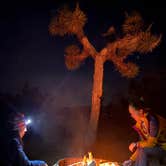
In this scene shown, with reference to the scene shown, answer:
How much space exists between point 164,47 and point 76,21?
9.86 feet

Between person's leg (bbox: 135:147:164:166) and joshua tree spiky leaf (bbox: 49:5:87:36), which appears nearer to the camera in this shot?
person's leg (bbox: 135:147:164:166)

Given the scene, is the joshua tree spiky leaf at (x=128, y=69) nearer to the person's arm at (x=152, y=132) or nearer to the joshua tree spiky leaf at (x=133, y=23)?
the joshua tree spiky leaf at (x=133, y=23)

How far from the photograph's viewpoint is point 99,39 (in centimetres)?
845

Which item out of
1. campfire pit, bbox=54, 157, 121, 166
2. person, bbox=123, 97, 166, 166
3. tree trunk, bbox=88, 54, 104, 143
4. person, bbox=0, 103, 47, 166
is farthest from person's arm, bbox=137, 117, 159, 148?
tree trunk, bbox=88, 54, 104, 143

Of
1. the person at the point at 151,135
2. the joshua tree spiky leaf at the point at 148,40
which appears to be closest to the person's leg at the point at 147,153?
the person at the point at 151,135

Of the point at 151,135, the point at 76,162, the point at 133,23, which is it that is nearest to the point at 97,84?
the point at 133,23

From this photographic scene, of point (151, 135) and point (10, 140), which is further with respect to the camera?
point (151, 135)

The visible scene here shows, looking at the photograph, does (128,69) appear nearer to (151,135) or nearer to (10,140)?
(151,135)

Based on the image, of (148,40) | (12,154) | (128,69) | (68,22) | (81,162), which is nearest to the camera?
(12,154)

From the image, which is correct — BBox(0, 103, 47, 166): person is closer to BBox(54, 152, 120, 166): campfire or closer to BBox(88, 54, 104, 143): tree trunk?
BBox(54, 152, 120, 166): campfire

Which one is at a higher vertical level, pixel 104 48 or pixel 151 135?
pixel 104 48

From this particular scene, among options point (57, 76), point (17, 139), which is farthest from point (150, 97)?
point (17, 139)

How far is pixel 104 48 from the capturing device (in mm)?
7961

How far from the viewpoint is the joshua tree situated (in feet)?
25.5
